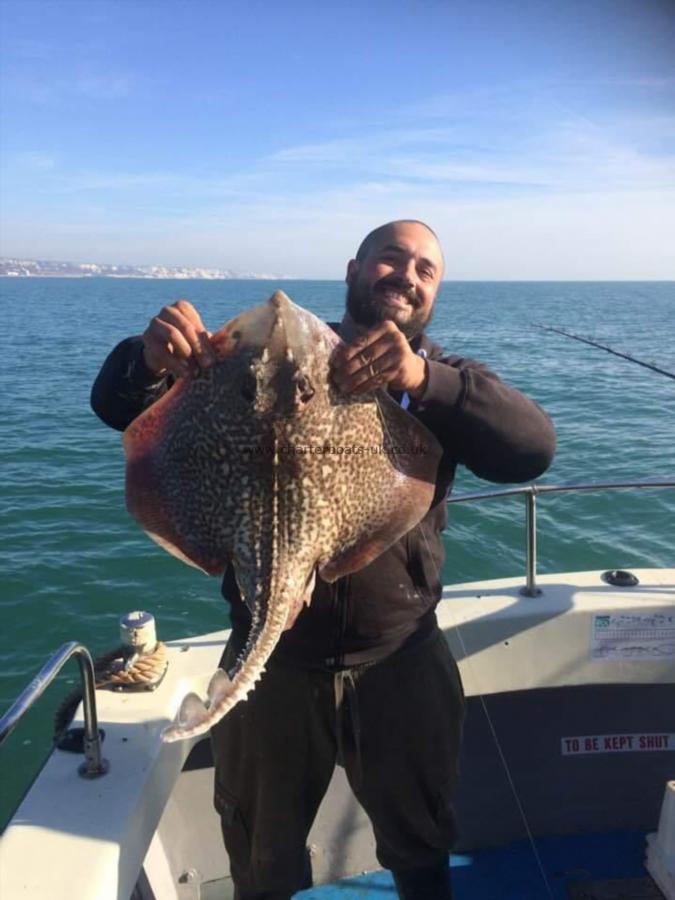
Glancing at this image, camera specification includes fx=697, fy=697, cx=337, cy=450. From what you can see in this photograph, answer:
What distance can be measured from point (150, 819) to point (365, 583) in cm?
139

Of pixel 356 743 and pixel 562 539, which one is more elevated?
pixel 356 743

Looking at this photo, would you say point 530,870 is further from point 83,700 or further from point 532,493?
point 83,700

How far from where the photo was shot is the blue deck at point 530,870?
417 centimetres

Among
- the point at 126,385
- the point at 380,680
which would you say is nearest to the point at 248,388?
the point at 126,385

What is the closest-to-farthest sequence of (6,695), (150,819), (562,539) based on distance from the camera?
1. (150,819)
2. (6,695)
3. (562,539)

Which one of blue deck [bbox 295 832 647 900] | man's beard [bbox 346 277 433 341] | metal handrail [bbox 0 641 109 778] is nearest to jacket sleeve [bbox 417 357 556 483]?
man's beard [bbox 346 277 433 341]

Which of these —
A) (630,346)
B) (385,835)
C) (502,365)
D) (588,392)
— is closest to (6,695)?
(385,835)

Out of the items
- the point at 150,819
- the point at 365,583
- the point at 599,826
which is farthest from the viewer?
the point at 599,826

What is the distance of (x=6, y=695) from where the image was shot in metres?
7.61

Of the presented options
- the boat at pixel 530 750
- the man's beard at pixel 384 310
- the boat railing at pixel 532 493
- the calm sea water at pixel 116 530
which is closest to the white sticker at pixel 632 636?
the boat at pixel 530 750

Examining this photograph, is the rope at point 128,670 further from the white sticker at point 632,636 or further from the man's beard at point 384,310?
the white sticker at point 632,636

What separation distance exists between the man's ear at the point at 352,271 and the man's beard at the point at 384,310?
0.15ft

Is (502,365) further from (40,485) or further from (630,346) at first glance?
(40,485)

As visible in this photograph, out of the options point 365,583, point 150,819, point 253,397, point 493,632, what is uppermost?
point 253,397
